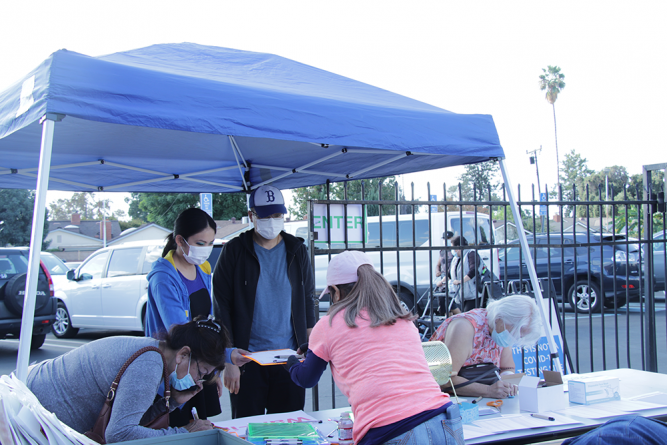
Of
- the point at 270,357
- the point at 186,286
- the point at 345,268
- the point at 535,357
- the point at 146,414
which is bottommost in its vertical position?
the point at 535,357

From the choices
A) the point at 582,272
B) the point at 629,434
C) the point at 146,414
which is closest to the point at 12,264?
the point at 146,414

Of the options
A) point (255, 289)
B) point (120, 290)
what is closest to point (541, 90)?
point (120, 290)

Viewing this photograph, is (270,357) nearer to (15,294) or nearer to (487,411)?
(487,411)

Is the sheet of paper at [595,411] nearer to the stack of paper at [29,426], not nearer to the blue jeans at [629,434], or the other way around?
the blue jeans at [629,434]

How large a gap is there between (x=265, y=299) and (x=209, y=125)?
47.0 inches

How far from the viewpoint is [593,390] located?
2646mm

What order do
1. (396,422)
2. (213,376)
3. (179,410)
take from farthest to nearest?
(179,410) < (213,376) < (396,422)

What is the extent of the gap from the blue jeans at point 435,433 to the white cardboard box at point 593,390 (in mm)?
1208

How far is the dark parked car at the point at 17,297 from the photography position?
6.77 meters

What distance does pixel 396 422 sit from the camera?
169 cm

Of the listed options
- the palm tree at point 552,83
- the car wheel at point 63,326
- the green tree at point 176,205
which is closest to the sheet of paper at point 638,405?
the car wheel at point 63,326

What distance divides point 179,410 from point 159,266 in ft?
2.35

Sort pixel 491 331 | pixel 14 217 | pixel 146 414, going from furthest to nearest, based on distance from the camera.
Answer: pixel 14 217 < pixel 491 331 < pixel 146 414

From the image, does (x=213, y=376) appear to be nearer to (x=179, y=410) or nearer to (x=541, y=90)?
(x=179, y=410)
